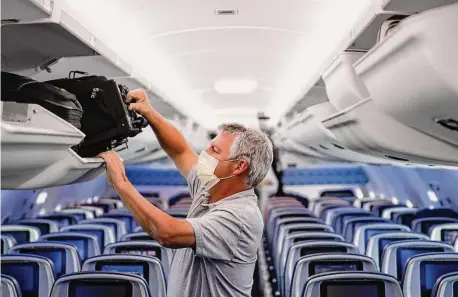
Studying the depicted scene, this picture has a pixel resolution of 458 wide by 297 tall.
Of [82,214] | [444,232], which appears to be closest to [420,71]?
[444,232]

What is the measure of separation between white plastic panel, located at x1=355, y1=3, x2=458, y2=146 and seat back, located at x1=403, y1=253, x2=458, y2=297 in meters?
1.00

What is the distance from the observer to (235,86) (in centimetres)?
902

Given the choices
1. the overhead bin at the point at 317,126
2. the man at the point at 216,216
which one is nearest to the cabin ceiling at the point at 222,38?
the overhead bin at the point at 317,126

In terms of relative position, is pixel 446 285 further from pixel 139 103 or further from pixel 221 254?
pixel 139 103

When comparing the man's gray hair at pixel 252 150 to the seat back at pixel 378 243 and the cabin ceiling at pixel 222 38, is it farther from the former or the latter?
the seat back at pixel 378 243

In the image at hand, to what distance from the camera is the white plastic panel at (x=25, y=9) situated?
2352 millimetres

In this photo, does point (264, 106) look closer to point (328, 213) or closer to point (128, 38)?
point (328, 213)

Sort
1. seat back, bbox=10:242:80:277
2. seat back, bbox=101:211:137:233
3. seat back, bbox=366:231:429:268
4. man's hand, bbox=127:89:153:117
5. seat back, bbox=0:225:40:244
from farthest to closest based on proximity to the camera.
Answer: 1. seat back, bbox=101:211:137:233
2. seat back, bbox=0:225:40:244
3. seat back, bbox=366:231:429:268
4. seat back, bbox=10:242:80:277
5. man's hand, bbox=127:89:153:117

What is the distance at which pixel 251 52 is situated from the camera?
6605 mm

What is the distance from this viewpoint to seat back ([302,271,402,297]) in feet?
10.8

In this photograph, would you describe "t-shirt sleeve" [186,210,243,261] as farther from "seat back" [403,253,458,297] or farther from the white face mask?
"seat back" [403,253,458,297]

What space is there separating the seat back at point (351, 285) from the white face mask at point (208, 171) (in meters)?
0.84

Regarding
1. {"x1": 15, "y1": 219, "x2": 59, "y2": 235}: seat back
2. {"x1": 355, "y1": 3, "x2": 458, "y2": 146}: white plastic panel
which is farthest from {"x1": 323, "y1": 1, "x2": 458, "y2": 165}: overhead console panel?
{"x1": 15, "y1": 219, "x2": 59, "y2": 235}: seat back

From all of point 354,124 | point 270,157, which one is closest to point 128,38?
point 354,124
